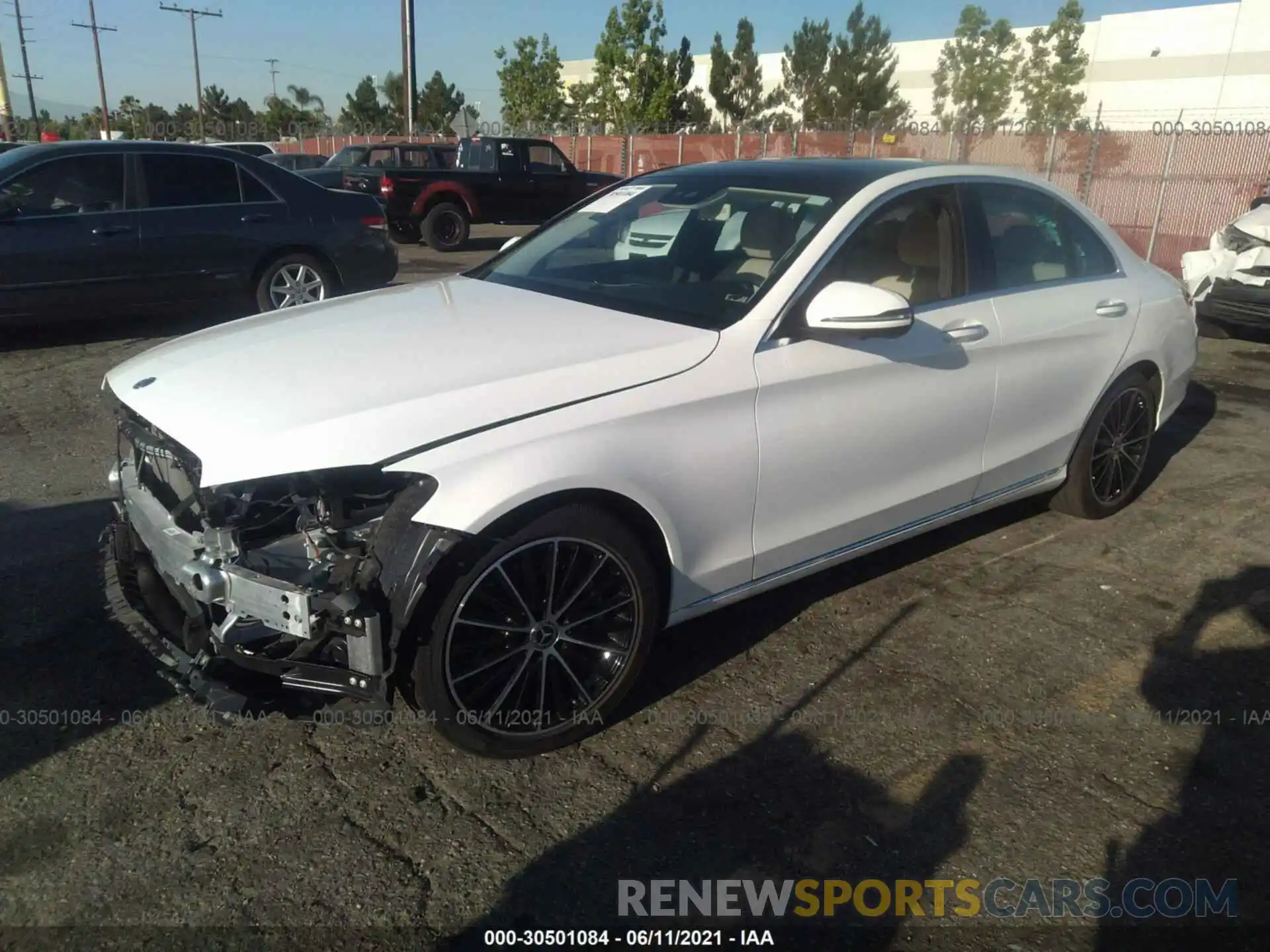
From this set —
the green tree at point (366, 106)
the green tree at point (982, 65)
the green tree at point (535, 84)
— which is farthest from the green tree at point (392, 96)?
the green tree at point (982, 65)

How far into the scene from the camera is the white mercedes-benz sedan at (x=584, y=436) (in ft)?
8.13

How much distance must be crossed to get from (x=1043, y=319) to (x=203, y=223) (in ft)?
21.6

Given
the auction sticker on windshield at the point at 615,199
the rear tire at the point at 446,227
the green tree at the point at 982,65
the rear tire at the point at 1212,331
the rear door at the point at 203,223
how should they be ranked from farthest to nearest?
the green tree at the point at 982,65, the rear tire at the point at 446,227, the rear tire at the point at 1212,331, the rear door at the point at 203,223, the auction sticker on windshield at the point at 615,199

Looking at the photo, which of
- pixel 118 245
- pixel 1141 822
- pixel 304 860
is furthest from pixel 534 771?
pixel 118 245

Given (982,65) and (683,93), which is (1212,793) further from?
(683,93)

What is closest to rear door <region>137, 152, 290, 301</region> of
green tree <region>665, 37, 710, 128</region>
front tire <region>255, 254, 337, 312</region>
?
front tire <region>255, 254, 337, 312</region>

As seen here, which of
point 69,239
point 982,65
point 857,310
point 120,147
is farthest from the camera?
point 982,65

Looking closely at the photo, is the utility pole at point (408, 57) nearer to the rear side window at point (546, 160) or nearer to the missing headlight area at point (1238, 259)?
the rear side window at point (546, 160)

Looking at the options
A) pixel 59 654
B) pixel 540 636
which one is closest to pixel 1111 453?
pixel 540 636

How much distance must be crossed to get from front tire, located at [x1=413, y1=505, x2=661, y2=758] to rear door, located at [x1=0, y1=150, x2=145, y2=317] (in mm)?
6275

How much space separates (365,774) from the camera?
2.79 m

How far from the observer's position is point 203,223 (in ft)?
25.7

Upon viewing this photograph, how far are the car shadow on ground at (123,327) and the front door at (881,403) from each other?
6.00m

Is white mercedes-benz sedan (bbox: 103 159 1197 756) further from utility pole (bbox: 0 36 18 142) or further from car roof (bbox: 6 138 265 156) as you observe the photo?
utility pole (bbox: 0 36 18 142)
